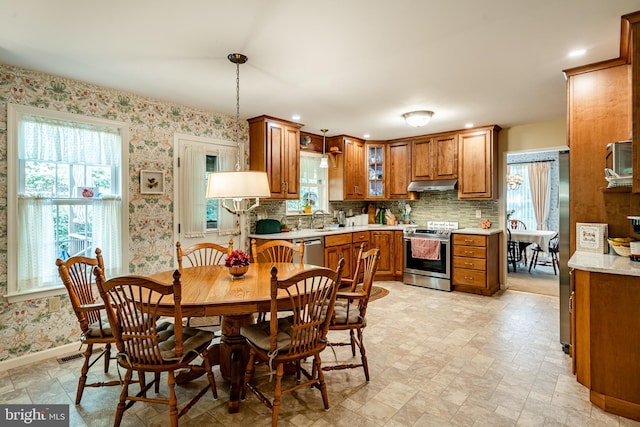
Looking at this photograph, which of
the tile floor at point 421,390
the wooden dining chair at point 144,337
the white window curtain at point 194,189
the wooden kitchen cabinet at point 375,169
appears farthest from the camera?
the wooden kitchen cabinet at point 375,169

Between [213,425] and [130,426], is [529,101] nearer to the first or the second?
[213,425]

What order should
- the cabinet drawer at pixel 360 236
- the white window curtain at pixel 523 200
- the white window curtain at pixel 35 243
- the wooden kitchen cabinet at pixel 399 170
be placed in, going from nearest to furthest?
the white window curtain at pixel 35 243, the cabinet drawer at pixel 360 236, the wooden kitchen cabinet at pixel 399 170, the white window curtain at pixel 523 200

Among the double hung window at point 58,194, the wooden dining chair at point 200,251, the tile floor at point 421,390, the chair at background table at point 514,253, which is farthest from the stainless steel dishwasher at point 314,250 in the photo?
the chair at background table at point 514,253

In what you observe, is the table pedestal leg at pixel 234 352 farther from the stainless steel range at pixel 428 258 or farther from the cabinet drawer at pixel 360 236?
the stainless steel range at pixel 428 258

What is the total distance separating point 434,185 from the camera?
17.2 ft

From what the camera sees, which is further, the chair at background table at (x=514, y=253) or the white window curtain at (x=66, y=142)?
the chair at background table at (x=514, y=253)

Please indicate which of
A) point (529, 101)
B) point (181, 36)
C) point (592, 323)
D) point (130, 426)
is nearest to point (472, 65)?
point (529, 101)

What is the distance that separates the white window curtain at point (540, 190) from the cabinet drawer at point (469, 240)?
3918mm

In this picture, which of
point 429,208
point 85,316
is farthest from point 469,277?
point 85,316

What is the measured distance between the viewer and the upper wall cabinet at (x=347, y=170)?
18.4ft

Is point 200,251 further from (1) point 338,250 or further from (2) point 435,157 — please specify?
(2) point 435,157

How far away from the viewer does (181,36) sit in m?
2.25

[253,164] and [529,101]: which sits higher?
[529,101]

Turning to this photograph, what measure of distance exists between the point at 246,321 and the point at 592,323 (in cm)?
234
